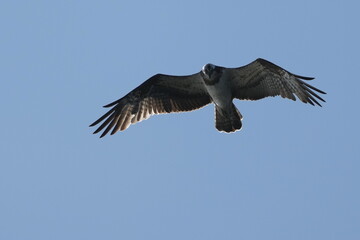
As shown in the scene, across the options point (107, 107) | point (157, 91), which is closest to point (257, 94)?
point (157, 91)

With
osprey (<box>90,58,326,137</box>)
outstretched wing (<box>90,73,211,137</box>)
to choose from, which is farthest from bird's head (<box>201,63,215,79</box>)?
outstretched wing (<box>90,73,211,137</box>)

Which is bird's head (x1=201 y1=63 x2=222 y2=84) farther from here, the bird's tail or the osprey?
the bird's tail

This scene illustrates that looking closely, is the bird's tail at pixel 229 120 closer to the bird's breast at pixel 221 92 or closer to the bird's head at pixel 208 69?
the bird's breast at pixel 221 92

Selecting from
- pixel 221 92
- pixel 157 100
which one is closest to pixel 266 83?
pixel 221 92

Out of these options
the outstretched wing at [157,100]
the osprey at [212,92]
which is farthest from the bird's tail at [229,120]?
the outstretched wing at [157,100]

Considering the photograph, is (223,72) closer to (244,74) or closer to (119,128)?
(244,74)

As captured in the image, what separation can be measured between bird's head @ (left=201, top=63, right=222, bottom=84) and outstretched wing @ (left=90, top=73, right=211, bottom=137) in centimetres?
60

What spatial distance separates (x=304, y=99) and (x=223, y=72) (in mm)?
1991

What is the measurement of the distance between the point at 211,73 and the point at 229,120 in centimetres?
129

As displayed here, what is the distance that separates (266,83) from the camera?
59.6 feet

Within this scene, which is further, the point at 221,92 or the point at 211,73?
the point at 221,92

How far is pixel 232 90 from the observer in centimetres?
1839

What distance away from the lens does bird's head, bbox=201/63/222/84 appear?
17625mm

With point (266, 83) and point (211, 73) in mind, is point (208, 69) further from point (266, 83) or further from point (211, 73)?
point (266, 83)
